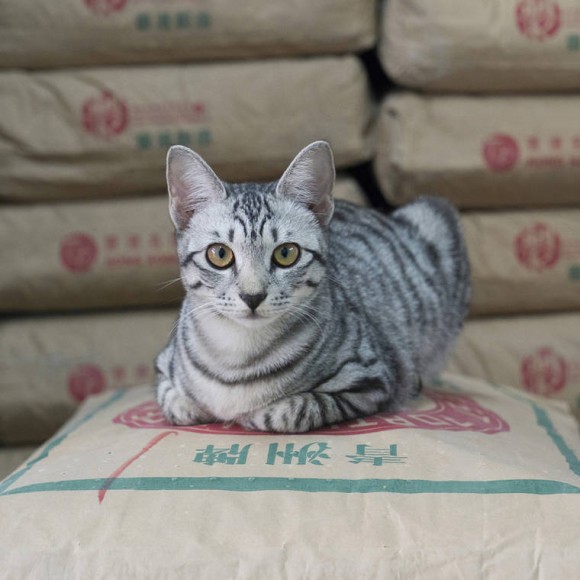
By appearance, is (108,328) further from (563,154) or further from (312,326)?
(563,154)

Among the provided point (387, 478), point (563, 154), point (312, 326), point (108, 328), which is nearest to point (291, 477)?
point (387, 478)

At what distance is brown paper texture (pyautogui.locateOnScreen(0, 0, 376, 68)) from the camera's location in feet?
6.56

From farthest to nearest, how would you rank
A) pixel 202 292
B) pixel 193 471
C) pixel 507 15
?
pixel 507 15, pixel 202 292, pixel 193 471

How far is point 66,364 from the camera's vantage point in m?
2.17

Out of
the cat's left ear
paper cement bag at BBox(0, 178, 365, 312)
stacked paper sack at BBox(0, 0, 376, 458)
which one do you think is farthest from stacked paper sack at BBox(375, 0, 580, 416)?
the cat's left ear

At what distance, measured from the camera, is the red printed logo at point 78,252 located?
6.89ft

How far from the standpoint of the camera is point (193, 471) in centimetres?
124

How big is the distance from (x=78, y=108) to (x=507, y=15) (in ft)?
3.24

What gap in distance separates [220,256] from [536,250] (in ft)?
3.57

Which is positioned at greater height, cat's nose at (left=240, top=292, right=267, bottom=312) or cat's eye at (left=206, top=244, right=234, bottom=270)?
cat's eye at (left=206, top=244, right=234, bottom=270)

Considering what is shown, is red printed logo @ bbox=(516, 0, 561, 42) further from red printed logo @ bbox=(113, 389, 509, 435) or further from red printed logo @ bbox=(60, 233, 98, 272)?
red printed logo @ bbox=(60, 233, 98, 272)

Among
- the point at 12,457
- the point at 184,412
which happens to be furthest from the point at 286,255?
the point at 12,457

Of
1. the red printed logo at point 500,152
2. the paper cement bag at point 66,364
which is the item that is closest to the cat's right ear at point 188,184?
the paper cement bag at point 66,364

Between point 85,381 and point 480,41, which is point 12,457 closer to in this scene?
point 85,381
